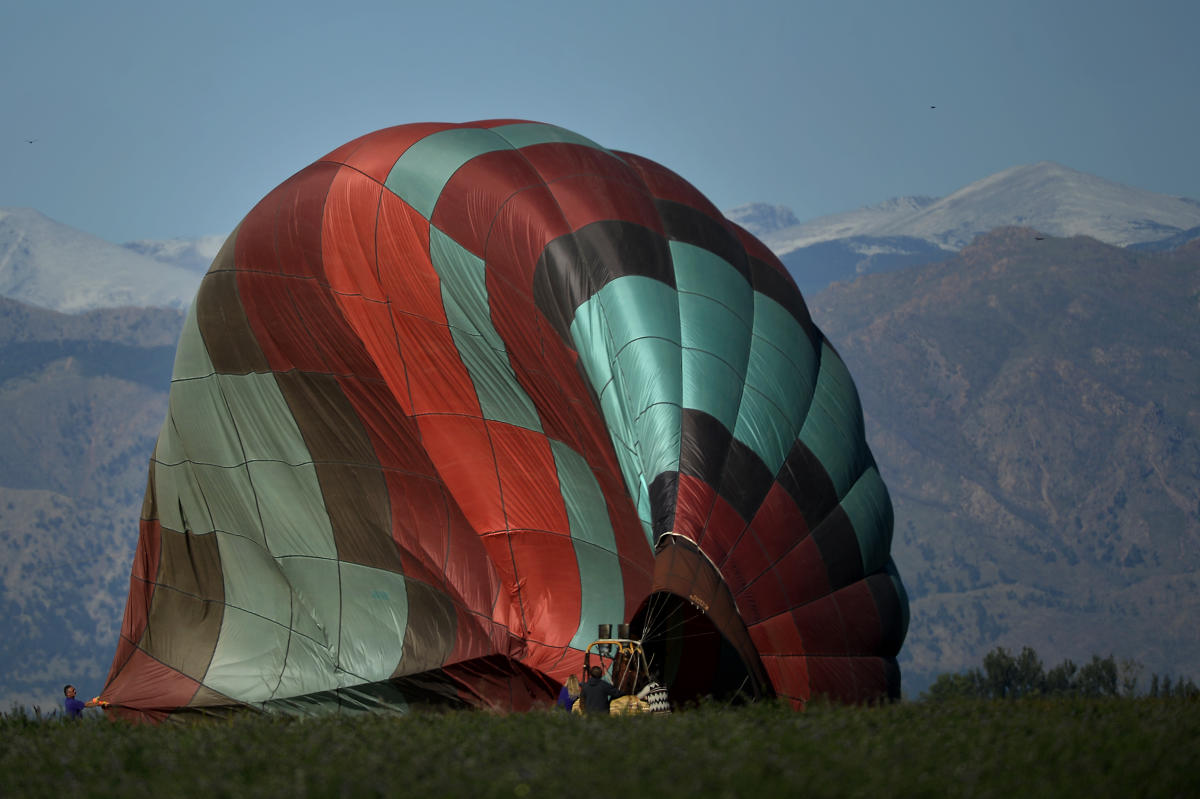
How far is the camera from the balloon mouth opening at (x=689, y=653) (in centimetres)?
1449

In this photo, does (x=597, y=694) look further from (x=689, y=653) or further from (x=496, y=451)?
(x=496, y=451)

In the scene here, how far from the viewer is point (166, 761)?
11445 millimetres

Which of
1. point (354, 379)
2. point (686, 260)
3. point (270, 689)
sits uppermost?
point (686, 260)

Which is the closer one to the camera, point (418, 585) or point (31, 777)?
point (31, 777)

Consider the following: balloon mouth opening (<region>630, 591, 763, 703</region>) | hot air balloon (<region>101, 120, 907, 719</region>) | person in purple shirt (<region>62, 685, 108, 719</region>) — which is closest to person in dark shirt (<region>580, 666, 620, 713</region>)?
balloon mouth opening (<region>630, 591, 763, 703</region>)

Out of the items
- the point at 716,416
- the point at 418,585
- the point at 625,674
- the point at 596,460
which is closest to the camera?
the point at 625,674

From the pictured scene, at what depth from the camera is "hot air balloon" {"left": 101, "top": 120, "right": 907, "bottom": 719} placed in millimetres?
16016

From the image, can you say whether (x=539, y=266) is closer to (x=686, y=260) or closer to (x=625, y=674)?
(x=686, y=260)

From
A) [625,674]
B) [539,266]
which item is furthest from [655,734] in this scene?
[539,266]

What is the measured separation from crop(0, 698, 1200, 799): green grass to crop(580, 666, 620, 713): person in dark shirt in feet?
1.97

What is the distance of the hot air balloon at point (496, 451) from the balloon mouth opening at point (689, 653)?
31 mm

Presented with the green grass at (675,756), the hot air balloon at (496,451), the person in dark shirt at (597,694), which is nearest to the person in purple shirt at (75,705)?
the hot air balloon at (496,451)

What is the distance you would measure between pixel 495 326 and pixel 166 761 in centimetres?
825

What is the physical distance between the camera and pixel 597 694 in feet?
47.6
